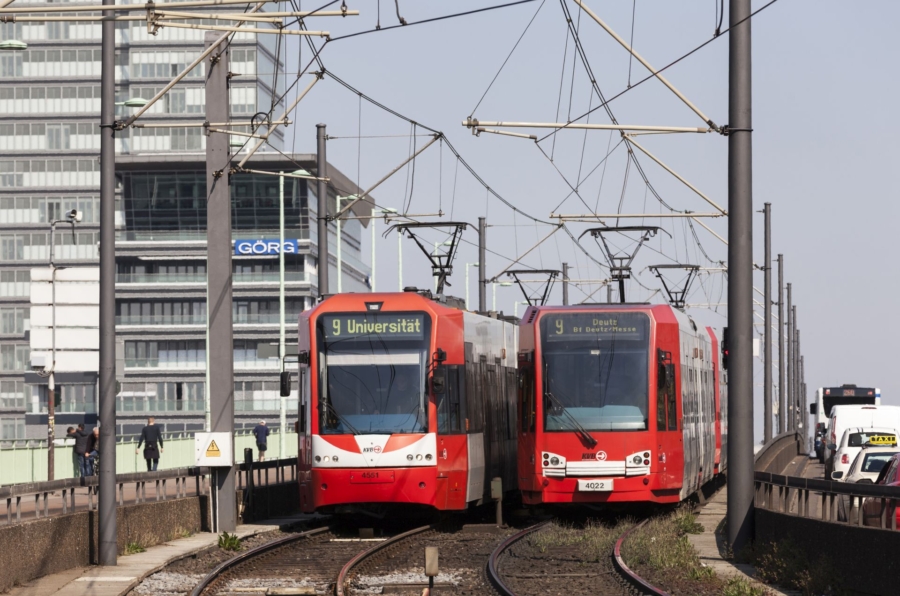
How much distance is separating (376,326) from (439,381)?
1355 millimetres

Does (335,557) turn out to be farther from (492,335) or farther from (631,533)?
(492,335)

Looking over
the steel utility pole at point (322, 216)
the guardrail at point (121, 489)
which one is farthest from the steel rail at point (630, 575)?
the steel utility pole at point (322, 216)

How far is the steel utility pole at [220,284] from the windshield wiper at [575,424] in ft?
15.8

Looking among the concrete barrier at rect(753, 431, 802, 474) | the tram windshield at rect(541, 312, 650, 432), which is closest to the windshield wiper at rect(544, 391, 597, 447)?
the tram windshield at rect(541, 312, 650, 432)

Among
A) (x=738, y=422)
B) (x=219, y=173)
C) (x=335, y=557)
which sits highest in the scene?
(x=219, y=173)

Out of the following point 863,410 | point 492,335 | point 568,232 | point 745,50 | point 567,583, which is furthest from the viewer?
point 863,410

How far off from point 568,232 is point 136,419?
7221 cm

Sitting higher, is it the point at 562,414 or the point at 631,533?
the point at 562,414

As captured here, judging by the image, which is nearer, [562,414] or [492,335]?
[562,414]

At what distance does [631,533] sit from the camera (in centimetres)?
2153

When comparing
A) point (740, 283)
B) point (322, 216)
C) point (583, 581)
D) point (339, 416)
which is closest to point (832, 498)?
point (583, 581)

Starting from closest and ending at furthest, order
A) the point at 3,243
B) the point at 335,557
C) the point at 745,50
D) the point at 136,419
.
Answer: the point at 745,50 < the point at 335,557 < the point at 136,419 < the point at 3,243

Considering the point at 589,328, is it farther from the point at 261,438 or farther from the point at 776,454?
the point at 776,454

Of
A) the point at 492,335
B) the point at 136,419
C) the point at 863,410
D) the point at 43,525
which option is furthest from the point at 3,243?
the point at 43,525
